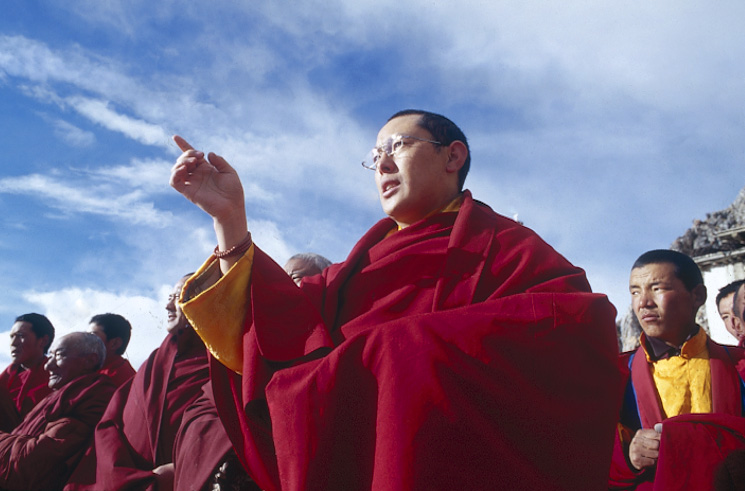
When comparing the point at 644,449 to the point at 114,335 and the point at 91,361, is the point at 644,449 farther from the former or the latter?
the point at 114,335

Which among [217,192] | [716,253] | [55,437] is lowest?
[55,437]

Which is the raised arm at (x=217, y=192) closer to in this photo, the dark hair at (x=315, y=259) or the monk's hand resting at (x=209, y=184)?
the monk's hand resting at (x=209, y=184)

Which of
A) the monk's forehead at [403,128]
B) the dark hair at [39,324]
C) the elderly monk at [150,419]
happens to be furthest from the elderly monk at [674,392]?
the dark hair at [39,324]

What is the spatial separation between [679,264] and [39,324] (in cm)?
626

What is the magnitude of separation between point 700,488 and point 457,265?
1528 mm

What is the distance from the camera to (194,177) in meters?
2.05

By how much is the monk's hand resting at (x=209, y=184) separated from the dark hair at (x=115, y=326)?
4.59m

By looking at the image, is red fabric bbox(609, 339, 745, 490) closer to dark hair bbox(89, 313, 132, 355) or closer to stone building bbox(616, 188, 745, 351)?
dark hair bbox(89, 313, 132, 355)

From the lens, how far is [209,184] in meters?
2.06

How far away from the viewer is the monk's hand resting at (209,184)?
2.02m

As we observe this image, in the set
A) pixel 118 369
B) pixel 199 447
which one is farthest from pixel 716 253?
pixel 199 447

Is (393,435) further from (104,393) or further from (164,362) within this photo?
(104,393)

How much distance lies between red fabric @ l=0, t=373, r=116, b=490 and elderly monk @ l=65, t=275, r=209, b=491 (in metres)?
0.43

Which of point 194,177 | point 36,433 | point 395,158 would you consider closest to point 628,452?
point 395,158
